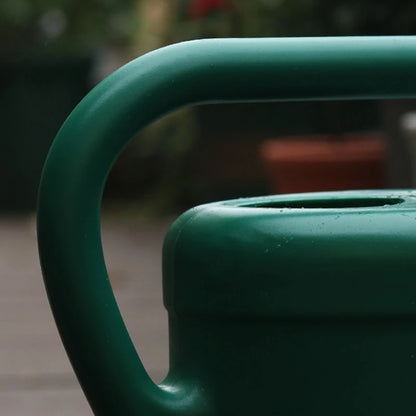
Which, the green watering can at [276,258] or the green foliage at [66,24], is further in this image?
the green foliage at [66,24]

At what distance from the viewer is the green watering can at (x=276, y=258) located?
803 millimetres

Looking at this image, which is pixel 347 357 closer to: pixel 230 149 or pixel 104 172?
pixel 104 172

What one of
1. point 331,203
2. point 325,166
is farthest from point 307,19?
point 331,203

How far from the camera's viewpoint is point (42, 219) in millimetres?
810

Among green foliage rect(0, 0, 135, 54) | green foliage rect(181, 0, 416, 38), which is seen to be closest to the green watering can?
green foliage rect(181, 0, 416, 38)

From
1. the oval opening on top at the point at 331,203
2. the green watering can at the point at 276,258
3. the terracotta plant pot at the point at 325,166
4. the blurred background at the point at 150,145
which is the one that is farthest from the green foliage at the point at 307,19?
the green watering can at the point at 276,258

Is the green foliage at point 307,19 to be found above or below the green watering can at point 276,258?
above

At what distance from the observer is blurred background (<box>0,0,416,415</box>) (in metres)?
3.07

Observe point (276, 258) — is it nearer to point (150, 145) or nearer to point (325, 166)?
point (325, 166)

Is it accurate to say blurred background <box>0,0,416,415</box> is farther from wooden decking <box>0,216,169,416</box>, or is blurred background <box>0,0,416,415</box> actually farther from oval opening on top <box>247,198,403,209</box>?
oval opening on top <box>247,198,403,209</box>

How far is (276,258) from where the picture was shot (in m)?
0.81

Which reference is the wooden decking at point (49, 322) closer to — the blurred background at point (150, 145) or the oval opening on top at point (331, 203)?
the blurred background at point (150, 145)

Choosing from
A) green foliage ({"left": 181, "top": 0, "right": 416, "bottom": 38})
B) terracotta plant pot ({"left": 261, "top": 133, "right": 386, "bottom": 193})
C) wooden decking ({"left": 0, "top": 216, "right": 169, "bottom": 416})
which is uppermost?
green foliage ({"left": 181, "top": 0, "right": 416, "bottom": 38})

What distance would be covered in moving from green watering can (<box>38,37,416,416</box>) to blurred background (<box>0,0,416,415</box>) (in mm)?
1337
